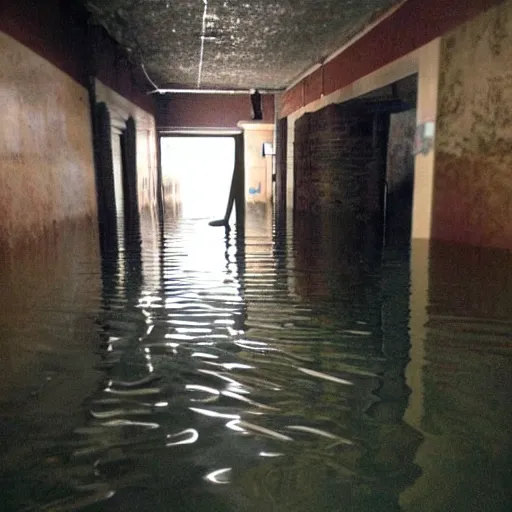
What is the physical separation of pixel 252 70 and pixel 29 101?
17.4 feet

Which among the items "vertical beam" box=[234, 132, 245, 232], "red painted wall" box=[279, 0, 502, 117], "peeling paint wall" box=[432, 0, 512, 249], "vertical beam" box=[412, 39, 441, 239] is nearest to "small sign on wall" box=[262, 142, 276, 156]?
"vertical beam" box=[234, 132, 245, 232]

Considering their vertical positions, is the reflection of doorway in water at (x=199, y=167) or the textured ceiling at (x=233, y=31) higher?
the textured ceiling at (x=233, y=31)

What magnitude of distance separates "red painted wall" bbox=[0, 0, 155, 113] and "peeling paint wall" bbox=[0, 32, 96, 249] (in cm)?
13

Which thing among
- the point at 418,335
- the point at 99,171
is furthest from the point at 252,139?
the point at 418,335

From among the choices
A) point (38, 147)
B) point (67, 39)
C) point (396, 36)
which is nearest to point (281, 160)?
point (396, 36)

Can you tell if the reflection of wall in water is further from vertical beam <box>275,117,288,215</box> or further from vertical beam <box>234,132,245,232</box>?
vertical beam <box>275,117,288,215</box>

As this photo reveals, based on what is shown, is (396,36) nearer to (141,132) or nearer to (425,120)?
(425,120)

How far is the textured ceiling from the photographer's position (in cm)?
506

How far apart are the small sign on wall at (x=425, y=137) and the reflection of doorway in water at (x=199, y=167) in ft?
40.2

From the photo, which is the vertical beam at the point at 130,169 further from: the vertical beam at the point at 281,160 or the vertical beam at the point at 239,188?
the vertical beam at the point at 281,160

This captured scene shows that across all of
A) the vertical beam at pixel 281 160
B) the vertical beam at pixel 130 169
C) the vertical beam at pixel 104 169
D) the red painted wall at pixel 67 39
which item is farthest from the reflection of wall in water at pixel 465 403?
the vertical beam at pixel 281 160

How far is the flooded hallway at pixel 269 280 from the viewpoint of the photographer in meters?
1.02

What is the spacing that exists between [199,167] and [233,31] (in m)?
16.3

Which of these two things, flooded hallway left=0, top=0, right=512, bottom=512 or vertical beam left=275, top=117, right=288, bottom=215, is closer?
flooded hallway left=0, top=0, right=512, bottom=512
